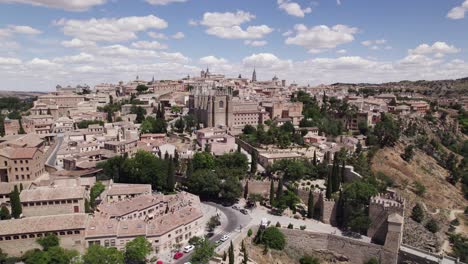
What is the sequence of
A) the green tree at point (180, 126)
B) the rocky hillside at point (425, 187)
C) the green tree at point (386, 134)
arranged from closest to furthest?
the rocky hillside at point (425, 187) → the green tree at point (386, 134) → the green tree at point (180, 126)

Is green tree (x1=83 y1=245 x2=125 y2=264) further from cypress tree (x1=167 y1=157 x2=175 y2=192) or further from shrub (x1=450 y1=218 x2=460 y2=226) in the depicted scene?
shrub (x1=450 y1=218 x2=460 y2=226)

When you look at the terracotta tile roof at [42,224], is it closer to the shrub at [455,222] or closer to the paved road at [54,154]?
the paved road at [54,154]

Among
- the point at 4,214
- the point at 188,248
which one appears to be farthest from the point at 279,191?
the point at 4,214

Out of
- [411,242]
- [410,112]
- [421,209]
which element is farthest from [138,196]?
[410,112]

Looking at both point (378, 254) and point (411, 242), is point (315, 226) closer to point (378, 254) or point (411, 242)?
point (378, 254)

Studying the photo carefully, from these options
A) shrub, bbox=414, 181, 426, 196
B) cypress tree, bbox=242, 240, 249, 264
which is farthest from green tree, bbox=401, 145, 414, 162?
cypress tree, bbox=242, 240, 249, 264

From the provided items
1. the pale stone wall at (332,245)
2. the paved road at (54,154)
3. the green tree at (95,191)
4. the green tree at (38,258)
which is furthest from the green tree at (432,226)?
the paved road at (54,154)
